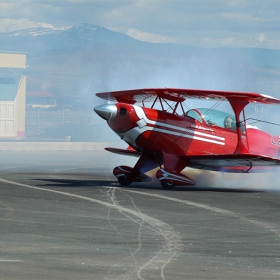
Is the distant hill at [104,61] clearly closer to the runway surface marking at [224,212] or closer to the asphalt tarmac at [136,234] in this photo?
the runway surface marking at [224,212]

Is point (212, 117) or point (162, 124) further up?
point (212, 117)

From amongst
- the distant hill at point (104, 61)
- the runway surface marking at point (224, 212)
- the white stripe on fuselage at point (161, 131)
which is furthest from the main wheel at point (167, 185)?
the distant hill at point (104, 61)

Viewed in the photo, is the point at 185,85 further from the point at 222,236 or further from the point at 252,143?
the point at 222,236

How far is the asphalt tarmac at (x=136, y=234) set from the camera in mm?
9328

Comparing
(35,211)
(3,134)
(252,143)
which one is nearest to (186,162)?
(252,143)

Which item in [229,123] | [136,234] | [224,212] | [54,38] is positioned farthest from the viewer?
[54,38]

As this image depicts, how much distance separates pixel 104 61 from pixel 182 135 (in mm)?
95872

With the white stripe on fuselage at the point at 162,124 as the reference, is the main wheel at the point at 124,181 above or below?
below

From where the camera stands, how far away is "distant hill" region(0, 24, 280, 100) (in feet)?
260

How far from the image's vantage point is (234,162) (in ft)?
70.6

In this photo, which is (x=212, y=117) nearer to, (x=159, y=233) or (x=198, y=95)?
(x=198, y=95)

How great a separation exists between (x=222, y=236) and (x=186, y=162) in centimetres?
976

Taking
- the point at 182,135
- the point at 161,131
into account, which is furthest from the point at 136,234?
the point at 182,135

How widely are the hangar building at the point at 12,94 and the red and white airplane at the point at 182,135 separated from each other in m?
54.8
